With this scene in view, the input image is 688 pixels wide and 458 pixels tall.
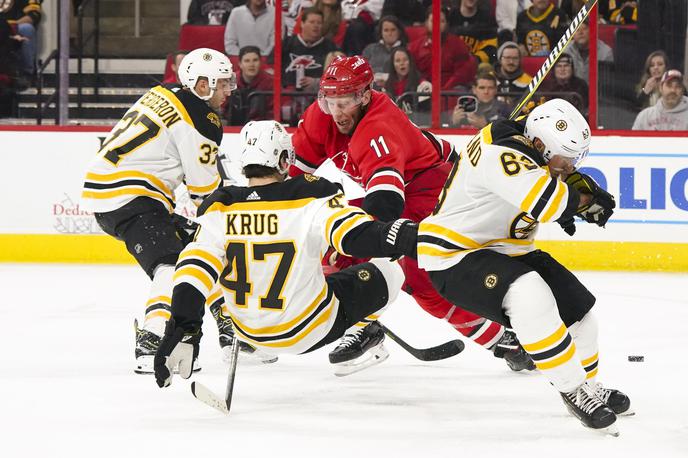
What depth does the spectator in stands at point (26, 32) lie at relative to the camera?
682 centimetres

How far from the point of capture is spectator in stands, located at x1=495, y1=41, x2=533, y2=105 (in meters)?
6.57

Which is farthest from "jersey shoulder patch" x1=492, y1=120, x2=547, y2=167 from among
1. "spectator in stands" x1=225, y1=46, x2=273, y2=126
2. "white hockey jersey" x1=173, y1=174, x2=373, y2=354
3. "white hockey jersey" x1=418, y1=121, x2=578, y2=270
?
"spectator in stands" x1=225, y1=46, x2=273, y2=126

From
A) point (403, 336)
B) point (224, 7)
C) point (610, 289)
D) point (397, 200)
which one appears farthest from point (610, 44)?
point (397, 200)

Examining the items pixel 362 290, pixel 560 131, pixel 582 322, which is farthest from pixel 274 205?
pixel 582 322

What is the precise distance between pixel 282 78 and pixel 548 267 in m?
3.96

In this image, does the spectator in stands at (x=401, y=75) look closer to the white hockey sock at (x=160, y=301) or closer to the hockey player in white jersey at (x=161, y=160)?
the hockey player in white jersey at (x=161, y=160)

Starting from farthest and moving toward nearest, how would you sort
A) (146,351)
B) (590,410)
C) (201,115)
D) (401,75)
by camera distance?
1. (401,75)
2. (201,115)
3. (146,351)
4. (590,410)

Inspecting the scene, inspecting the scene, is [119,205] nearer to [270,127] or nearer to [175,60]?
[270,127]

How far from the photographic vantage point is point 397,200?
354cm

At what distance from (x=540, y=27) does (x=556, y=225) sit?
113 centimetres

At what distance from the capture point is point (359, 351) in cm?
362

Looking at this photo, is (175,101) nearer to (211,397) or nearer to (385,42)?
(211,397)

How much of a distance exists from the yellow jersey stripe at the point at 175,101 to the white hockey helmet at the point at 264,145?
871 millimetres

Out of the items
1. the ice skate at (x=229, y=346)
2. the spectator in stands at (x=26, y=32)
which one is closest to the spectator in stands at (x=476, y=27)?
the spectator in stands at (x=26, y=32)
